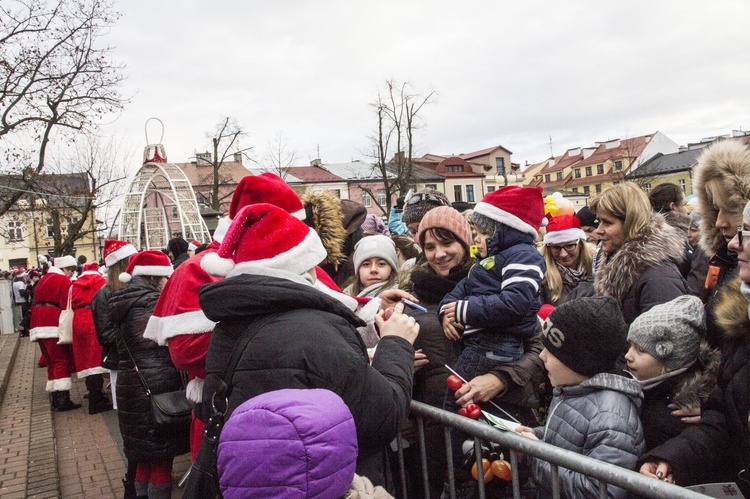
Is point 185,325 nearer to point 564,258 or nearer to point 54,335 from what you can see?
point 564,258

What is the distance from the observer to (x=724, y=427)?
1975mm

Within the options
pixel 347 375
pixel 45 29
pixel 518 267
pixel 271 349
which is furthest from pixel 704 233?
pixel 45 29

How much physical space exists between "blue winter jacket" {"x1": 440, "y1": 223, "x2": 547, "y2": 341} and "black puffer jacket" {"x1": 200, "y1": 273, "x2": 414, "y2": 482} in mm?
859

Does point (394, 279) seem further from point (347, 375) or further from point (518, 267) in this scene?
point (347, 375)

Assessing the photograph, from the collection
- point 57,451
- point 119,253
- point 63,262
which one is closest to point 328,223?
point 119,253

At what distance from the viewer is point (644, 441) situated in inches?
84.4

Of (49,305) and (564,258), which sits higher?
(564,258)

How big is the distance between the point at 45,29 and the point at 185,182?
4.53 m

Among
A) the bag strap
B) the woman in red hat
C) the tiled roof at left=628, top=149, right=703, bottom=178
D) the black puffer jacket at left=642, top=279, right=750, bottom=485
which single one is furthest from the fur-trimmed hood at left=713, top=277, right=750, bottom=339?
the tiled roof at left=628, top=149, right=703, bottom=178

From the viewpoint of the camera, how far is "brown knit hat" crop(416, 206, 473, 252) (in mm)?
3064

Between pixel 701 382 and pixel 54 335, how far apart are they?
8.47m

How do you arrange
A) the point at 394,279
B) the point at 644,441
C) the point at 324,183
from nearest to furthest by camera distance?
the point at 644,441 < the point at 394,279 < the point at 324,183

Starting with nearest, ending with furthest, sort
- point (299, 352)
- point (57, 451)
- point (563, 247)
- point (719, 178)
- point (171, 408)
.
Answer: point (299, 352), point (719, 178), point (171, 408), point (563, 247), point (57, 451)

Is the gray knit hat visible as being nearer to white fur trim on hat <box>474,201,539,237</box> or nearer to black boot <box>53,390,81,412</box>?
white fur trim on hat <box>474,201,539,237</box>
